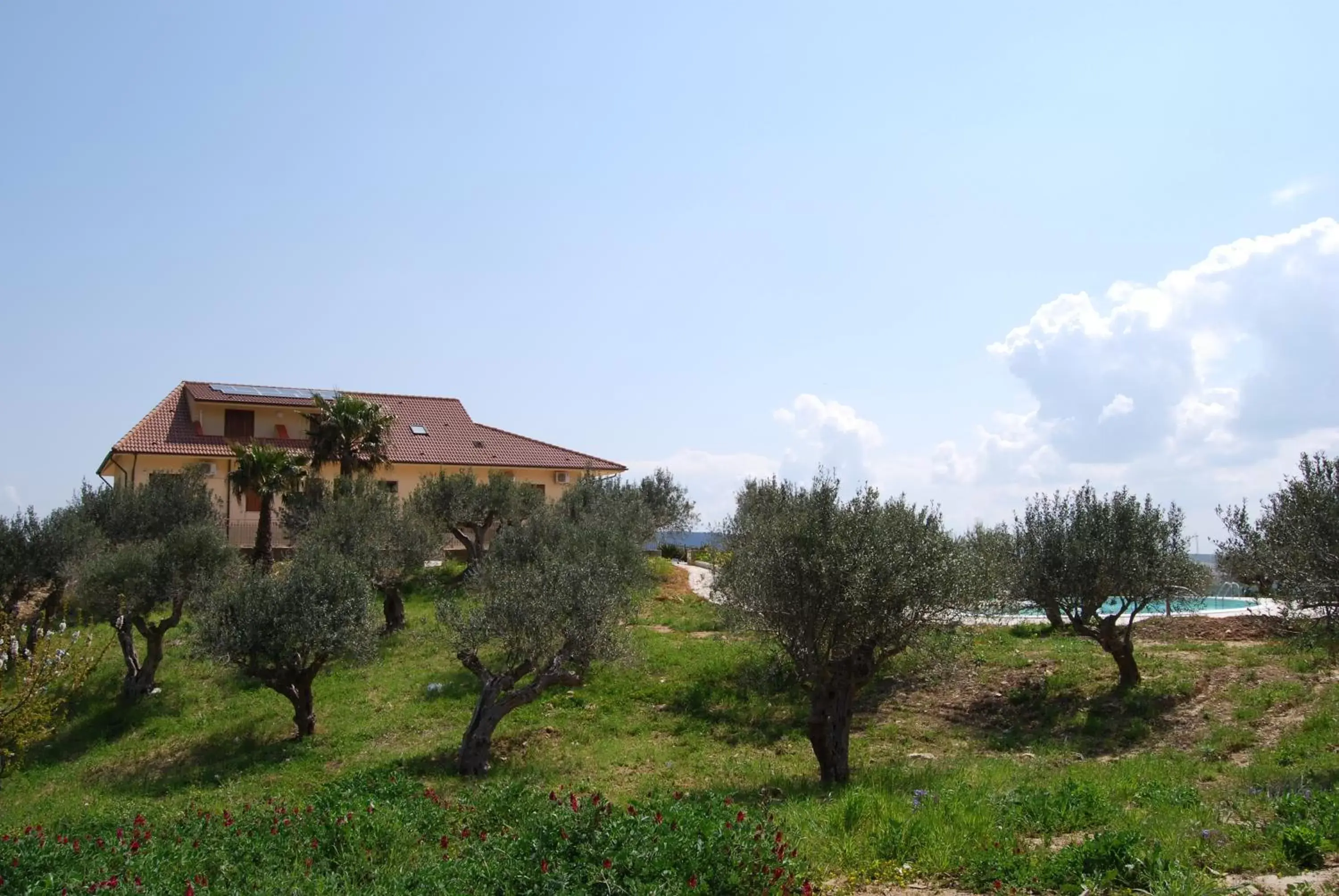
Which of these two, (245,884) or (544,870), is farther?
(245,884)

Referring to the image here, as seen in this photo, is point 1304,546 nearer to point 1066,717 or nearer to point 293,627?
point 1066,717

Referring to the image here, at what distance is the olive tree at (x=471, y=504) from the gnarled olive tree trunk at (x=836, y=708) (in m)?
20.7

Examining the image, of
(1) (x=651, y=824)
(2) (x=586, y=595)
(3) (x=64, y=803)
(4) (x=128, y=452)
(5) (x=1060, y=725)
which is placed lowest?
(3) (x=64, y=803)

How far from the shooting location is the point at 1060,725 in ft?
60.2

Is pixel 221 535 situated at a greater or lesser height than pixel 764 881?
greater

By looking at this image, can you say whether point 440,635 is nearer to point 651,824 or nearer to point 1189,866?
point 651,824

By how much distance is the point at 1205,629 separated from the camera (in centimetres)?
2536

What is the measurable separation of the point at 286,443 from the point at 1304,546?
41.8 meters

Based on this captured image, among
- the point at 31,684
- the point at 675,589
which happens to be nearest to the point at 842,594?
the point at 31,684

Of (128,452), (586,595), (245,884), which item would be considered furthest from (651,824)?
(128,452)

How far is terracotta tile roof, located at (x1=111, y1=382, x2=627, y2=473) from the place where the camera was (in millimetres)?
41906

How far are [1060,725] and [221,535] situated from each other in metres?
22.7

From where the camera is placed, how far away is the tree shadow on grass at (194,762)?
17844 mm

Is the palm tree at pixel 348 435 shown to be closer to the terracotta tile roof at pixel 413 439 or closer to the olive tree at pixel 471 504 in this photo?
the olive tree at pixel 471 504
